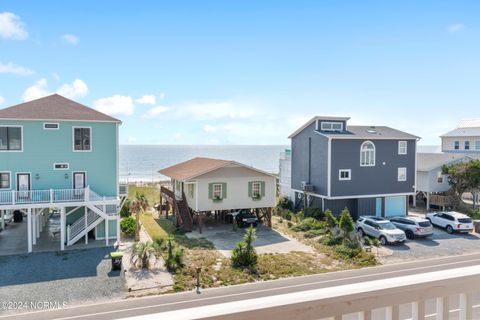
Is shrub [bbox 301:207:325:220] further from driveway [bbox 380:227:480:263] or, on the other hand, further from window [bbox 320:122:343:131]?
driveway [bbox 380:227:480:263]

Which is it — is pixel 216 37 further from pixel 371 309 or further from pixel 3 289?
pixel 371 309

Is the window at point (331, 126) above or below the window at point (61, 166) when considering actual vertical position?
above

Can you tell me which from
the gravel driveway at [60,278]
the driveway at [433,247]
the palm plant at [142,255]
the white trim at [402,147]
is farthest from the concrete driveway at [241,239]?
the white trim at [402,147]

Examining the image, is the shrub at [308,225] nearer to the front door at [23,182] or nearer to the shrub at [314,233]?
the shrub at [314,233]

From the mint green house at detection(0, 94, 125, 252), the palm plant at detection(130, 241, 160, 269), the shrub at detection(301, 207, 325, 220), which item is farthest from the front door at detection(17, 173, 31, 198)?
the shrub at detection(301, 207, 325, 220)

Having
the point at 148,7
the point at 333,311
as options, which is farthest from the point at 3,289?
the point at 333,311

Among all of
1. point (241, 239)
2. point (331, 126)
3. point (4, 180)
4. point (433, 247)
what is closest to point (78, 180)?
point (4, 180)
